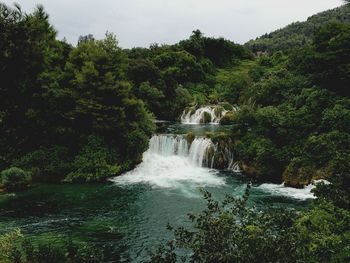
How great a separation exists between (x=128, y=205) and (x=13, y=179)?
8.02 metres

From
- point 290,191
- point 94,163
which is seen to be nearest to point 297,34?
point 290,191

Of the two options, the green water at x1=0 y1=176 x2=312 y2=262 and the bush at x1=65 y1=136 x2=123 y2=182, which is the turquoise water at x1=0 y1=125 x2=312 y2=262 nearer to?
the green water at x1=0 y1=176 x2=312 y2=262

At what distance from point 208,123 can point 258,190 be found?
66.8 ft

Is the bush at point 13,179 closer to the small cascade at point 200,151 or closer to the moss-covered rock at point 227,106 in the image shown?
the small cascade at point 200,151

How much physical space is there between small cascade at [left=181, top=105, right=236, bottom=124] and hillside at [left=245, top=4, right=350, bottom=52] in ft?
192

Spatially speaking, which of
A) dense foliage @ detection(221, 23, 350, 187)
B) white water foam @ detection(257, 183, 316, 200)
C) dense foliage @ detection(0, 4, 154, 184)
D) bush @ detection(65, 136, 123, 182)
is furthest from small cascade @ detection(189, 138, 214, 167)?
white water foam @ detection(257, 183, 316, 200)

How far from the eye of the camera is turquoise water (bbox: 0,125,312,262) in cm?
1798

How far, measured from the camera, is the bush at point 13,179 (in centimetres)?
2498

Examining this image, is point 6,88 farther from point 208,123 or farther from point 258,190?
point 208,123

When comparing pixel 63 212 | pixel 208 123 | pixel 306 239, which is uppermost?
pixel 208 123

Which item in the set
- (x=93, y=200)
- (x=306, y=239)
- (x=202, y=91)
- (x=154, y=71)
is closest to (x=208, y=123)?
(x=154, y=71)

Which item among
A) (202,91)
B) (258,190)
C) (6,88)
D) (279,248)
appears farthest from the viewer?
(202,91)

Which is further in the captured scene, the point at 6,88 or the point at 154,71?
the point at 154,71

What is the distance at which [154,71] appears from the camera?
4662 cm
